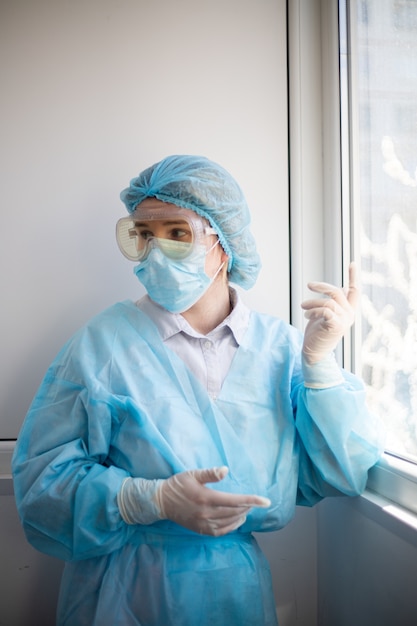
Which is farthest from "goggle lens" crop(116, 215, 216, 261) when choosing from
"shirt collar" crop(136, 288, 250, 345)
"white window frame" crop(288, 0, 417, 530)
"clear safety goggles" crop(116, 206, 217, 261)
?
"white window frame" crop(288, 0, 417, 530)

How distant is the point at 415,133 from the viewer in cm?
137

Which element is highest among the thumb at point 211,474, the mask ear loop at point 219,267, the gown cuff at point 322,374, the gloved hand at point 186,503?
the mask ear loop at point 219,267

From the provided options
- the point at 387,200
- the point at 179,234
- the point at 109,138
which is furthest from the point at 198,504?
the point at 109,138

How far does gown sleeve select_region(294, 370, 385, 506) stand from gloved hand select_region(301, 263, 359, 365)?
0.09 m

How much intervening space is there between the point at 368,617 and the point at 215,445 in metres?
0.54

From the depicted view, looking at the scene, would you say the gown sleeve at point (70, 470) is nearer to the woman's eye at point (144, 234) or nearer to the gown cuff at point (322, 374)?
the woman's eye at point (144, 234)

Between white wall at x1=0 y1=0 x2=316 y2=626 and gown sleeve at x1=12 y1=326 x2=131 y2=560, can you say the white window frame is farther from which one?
gown sleeve at x1=12 y1=326 x2=131 y2=560

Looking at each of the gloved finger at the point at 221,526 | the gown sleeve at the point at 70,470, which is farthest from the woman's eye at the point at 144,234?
the gloved finger at the point at 221,526

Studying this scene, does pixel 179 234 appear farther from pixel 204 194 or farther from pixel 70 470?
pixel 70 470

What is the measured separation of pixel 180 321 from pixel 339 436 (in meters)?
0.47

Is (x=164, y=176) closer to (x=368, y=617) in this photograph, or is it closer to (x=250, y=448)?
(x=250, y=448)

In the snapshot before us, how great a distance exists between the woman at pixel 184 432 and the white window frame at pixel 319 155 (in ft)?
1.20

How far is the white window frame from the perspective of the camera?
1.78 meters

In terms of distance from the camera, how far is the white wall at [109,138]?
5.70ft
